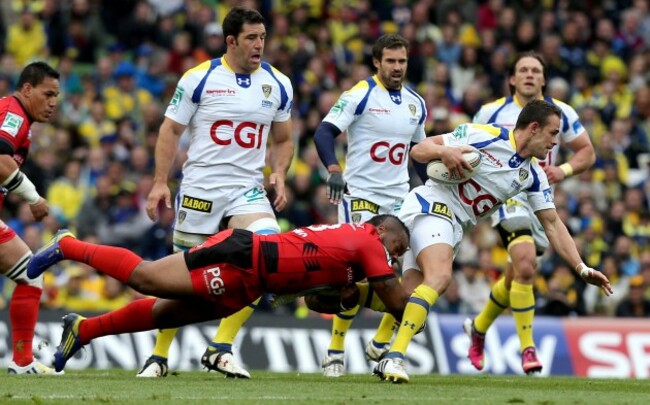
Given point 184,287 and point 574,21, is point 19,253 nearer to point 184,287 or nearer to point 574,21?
point 184,287

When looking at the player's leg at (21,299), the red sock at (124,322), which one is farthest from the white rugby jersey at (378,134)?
the player's leg at (21,299)

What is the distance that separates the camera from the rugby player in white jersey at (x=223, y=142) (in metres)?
12.2

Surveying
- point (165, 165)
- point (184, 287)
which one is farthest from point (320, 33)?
point (184, 287)

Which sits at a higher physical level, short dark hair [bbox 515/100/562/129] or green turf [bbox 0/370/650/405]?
short dark hair [bbox 515/100/562/129]

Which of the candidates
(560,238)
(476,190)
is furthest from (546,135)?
(560,238)

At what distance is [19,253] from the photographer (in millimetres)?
12367

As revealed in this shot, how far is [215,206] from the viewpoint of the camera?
12227 mm

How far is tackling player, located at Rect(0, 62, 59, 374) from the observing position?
11969 mm

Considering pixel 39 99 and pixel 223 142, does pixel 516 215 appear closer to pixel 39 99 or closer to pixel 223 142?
pixel 223 142

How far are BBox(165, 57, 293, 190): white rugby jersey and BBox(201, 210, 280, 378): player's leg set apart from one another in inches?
10.7

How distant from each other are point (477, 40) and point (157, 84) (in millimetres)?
6169

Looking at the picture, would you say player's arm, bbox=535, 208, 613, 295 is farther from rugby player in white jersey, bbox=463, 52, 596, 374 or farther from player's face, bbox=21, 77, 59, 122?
player's face, bbox=21, 77, 59, 122

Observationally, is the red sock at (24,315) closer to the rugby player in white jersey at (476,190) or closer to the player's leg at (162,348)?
the player's leg at (162,348)

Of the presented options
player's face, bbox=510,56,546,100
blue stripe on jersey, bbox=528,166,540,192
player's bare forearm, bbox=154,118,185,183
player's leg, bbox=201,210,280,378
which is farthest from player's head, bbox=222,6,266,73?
player's face, bbox=510,56,546,100
